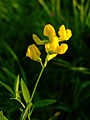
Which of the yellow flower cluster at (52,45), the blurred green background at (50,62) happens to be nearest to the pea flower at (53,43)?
the yellow flower cluster at (52,45)

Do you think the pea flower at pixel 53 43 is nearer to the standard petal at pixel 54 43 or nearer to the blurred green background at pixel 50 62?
the standard petal at pixel 54 43

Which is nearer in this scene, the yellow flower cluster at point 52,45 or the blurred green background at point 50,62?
the yellow flower cluster at point 52,45

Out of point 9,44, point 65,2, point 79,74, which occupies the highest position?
point 65,2

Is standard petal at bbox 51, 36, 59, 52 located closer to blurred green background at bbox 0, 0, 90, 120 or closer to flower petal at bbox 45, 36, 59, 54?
flower petal at bbox 45, 36, 59, 54

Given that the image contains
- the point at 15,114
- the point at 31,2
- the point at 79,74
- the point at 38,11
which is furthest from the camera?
the point at 31,2

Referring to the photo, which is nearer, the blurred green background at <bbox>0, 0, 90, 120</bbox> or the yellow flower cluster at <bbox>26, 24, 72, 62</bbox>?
the yellow flower cluster at <bbox>26, 24, 72, 62</bbox>

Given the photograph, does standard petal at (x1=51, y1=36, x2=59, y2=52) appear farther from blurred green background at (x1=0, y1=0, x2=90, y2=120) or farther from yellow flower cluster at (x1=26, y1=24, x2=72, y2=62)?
blurred green background at (x1=0, y1=0, x2=90, y2=120)

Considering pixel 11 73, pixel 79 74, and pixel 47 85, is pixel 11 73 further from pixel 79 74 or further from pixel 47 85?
pixel 79 74

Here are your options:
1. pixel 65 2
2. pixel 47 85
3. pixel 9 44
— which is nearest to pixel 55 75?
pixel 47 85

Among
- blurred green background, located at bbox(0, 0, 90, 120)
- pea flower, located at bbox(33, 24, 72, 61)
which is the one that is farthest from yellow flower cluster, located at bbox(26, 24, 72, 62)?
blurred green background, located at bbox(0, 0, 90, 120)
